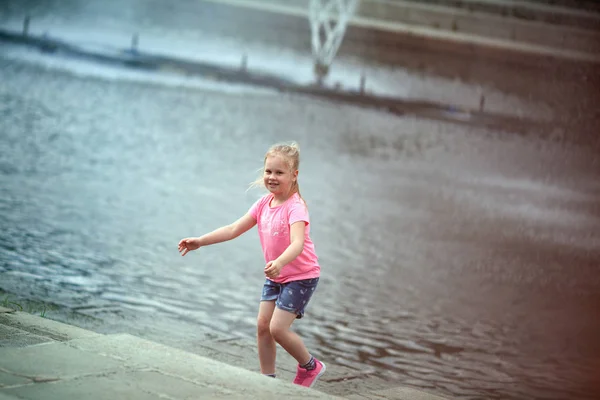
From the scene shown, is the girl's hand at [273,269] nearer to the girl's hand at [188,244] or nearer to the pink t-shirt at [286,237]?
the pink t-shirt at [286,237]

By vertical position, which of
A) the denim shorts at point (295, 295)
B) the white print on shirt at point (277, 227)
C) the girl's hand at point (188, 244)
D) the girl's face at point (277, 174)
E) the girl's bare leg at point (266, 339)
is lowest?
the girl's bare leg at point (266, 339)

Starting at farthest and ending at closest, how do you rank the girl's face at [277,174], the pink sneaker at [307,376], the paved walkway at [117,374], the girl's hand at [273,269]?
the pink sneaker at [307,376]
the girl's face at [277,174]
the girl's hand at [273,269]
the paved walkway at [117,374]

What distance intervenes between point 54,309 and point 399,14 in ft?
35.4

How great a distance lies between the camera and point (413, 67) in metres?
15.3

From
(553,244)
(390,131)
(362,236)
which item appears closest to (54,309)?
(362,236)

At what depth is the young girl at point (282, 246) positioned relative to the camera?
2.97 metres

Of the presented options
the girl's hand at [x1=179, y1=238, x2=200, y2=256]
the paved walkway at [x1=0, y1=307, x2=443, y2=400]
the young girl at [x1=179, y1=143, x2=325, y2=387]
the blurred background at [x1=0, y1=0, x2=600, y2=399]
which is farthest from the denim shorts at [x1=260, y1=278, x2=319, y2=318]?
the blurred background at [x1=0, y1=0, x2=600, y2=399]

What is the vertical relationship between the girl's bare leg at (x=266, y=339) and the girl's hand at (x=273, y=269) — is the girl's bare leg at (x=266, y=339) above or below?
below

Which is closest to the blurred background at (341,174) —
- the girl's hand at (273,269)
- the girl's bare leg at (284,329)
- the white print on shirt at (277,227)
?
the girl's bare leg at (284,329)

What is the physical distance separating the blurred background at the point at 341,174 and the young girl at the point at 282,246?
71 cm

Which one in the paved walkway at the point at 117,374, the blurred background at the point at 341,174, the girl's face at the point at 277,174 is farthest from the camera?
the blurred background at the point at 341,174

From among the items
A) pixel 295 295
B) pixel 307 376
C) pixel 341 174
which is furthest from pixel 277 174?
pixel 341 174

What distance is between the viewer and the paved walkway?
214 centimetres

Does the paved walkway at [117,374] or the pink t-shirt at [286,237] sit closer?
the paved walkway at [117,374]
